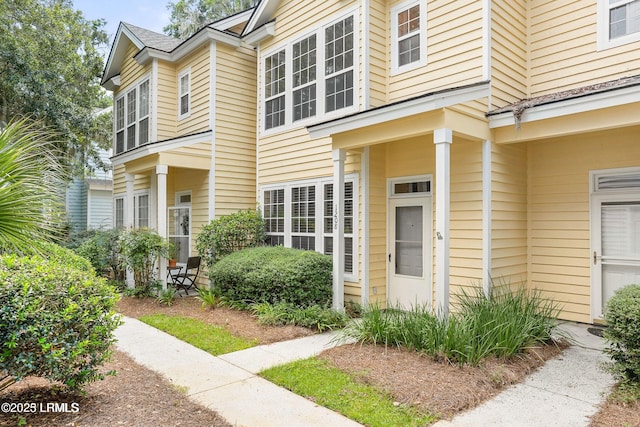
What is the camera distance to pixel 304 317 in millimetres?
6863

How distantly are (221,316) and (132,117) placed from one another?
869cm

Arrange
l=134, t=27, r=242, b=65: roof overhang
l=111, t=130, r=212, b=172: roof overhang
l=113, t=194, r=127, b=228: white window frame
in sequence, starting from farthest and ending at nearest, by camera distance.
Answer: l=113, t=194, r=127, b=228: white window frame
l=134, t=27, r=242, b=65: roof overhang
l=111, t=130, r=212, b=172: roof overhang

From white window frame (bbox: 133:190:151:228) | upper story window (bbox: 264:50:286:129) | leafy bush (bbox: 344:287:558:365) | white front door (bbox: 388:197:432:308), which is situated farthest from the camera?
white window frame (bbox: 133:190:151:228)

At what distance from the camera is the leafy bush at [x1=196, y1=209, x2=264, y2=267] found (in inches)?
376

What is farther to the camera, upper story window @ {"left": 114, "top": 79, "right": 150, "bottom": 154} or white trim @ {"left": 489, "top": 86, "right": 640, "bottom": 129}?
upper story window @ {"left": 114, "top": 79, "right": 150, "bottom": 154}

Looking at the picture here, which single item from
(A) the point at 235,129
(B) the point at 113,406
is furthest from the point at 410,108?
(A) the point at 235,129

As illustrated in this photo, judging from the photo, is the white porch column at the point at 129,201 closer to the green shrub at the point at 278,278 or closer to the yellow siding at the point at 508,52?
the green shrub at the point at 278,278

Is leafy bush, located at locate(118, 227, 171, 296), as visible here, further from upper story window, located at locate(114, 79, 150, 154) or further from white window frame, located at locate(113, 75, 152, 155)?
upper story window, located at locate(114, 79, 150, 154)

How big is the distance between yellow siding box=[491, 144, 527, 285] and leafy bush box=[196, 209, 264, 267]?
210 inches

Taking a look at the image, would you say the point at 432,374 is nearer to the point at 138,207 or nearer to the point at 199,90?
the point at 199,90

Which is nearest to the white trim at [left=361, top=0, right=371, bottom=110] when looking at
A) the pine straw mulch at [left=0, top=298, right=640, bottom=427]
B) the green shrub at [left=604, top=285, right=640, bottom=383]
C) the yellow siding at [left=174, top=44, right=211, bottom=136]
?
the yellow siding at [left=174, top=44, right=211, bottom=136]

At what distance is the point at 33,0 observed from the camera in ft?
46.6

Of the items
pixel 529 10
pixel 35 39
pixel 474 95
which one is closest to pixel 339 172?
pixel 474 95

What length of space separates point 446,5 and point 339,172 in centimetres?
337
